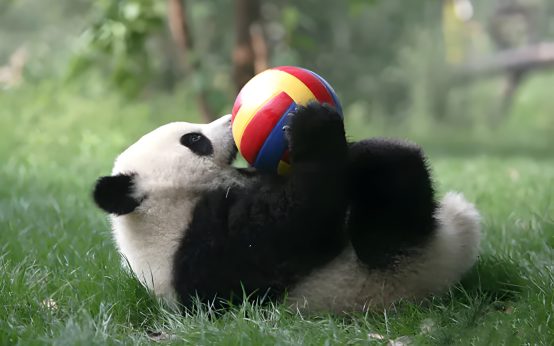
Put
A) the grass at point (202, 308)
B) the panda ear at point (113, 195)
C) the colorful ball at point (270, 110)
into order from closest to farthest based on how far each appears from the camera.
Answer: the grass at point (202, 308)
the panda ear at point (113, 195)
the colorful ball at point (270, 110)

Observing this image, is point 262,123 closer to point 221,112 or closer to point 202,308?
point 202,308

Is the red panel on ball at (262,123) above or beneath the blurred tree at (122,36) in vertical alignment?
beneath

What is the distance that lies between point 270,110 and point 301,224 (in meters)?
0.44

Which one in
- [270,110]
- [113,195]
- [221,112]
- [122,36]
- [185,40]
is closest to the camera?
[113,195]

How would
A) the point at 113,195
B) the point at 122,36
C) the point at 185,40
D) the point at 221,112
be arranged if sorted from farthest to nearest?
A: 1. the point at 185,40
2. the point at 221,112
3. the point at 122,36
4. the point at 113,195

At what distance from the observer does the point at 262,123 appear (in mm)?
2586

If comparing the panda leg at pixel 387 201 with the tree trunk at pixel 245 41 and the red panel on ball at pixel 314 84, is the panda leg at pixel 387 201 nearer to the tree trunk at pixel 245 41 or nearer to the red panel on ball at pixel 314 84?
the red panel on ball at pixel 314 84

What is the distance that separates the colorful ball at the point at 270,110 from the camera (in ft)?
8.48

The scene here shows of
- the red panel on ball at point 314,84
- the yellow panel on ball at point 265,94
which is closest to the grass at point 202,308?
the yellow panel on ball at point 265,94

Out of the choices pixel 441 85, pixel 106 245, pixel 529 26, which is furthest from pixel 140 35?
pixel 529 26

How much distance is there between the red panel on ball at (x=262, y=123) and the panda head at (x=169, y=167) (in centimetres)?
12

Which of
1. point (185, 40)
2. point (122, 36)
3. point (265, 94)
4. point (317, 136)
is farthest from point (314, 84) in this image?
point (185, 40)

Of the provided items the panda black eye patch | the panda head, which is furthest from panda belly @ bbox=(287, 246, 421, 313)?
the panda black eye patch

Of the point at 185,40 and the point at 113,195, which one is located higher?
the point at 185,40
